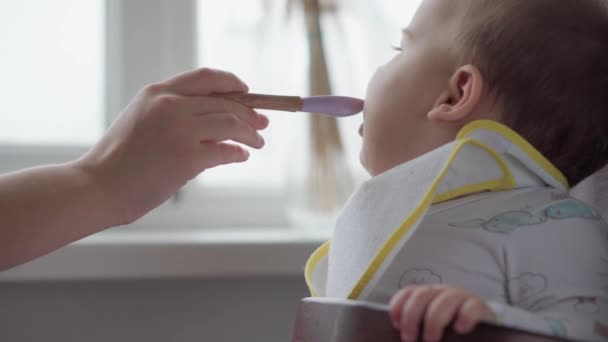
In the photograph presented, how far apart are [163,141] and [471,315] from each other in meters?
0.37

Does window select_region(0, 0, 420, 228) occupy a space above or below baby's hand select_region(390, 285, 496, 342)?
above

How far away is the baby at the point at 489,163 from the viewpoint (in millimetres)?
736

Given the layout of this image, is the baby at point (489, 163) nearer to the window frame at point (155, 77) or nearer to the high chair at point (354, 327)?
the high chair at point (354, 327)

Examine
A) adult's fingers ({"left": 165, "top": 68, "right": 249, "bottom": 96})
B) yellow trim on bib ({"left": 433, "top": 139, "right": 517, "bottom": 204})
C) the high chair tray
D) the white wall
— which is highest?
adult's fingers ({"left": 165, "top": 68, "right": 249, "bottom": 96})

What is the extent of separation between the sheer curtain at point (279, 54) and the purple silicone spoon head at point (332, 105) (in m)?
0.59

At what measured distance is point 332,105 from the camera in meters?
0.87

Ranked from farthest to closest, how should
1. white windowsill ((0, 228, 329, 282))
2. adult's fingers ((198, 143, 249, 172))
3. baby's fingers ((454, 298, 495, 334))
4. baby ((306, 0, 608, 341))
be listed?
white windowsill ((0, 228, 329, 282)) → adult's fingers ((198, 143, 249, 172)) → baby ((306, 0, 608, 341)) → baby's fingers ((454, 298, 495, 334))

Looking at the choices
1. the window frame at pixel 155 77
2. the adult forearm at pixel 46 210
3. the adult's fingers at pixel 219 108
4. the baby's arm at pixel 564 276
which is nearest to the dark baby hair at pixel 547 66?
the baby's arm at pixel 564 276

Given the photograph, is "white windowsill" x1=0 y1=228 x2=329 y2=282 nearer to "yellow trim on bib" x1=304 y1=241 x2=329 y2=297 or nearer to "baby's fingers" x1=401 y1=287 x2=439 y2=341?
"yellow trim on bib" x1=304 y1=241 x2=329 y2=297

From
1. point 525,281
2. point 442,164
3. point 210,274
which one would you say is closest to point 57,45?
point 210,274

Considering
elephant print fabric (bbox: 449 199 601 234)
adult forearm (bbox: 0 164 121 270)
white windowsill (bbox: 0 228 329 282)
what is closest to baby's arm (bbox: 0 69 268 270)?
adult forearm (bbox: 0 164 121 270)

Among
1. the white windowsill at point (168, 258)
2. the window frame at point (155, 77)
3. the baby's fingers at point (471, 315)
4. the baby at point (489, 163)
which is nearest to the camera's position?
the baby's fingers at point (471, 315)

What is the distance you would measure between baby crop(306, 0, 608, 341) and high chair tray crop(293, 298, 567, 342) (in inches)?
2.1

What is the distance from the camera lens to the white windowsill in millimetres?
1202
